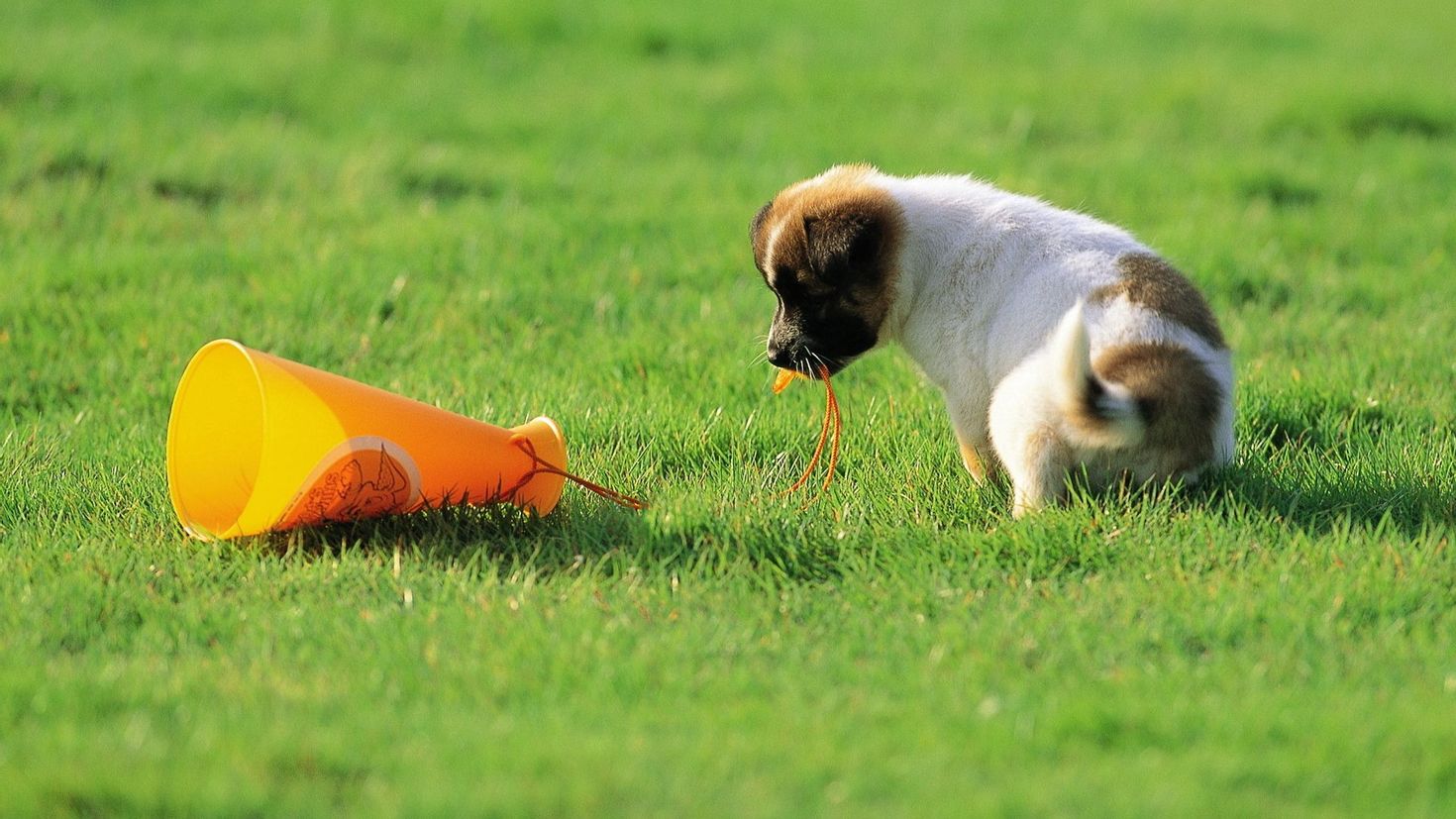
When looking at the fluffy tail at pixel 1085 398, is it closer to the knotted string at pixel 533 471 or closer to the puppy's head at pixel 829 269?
the puppy's head at pixel 829 269

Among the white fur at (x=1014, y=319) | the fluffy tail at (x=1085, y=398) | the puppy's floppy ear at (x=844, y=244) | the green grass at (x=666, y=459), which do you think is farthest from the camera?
the puppy's floppy ear at (x=844, y=244)

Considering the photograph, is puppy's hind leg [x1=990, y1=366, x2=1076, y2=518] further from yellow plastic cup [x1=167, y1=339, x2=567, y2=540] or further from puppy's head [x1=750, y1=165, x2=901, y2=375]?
yellow plastic cup [x1=167, y1=339, x2=567, y2=540]

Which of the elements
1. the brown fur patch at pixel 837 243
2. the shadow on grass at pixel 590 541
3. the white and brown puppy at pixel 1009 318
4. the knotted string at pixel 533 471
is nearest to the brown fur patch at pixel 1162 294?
the white and brown puppy at pixel 1009 318

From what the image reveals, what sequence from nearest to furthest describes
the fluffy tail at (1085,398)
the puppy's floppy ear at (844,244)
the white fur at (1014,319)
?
the fluffy tail at (1085,398)
the white fur at (1014,319)
the puppy's floppy ear at (844,244)

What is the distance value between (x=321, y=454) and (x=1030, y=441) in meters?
1.98

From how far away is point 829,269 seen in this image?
4.72 meters

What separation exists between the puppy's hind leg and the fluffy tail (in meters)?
0.07

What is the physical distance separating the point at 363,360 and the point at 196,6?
239 inches

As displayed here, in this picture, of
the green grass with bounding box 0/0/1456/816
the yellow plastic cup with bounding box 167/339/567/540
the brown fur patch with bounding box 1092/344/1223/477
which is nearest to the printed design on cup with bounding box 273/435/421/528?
the yellow plastic cup with bounding box 167/339/567/540

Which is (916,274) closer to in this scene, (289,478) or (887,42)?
(289,478)

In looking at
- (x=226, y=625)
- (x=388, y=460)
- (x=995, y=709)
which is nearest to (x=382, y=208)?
(x=388, y=460)

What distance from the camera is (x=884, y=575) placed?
14.3 ft

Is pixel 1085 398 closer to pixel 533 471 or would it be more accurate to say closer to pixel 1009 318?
pixel 1009 318

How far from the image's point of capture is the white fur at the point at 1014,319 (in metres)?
4.30
